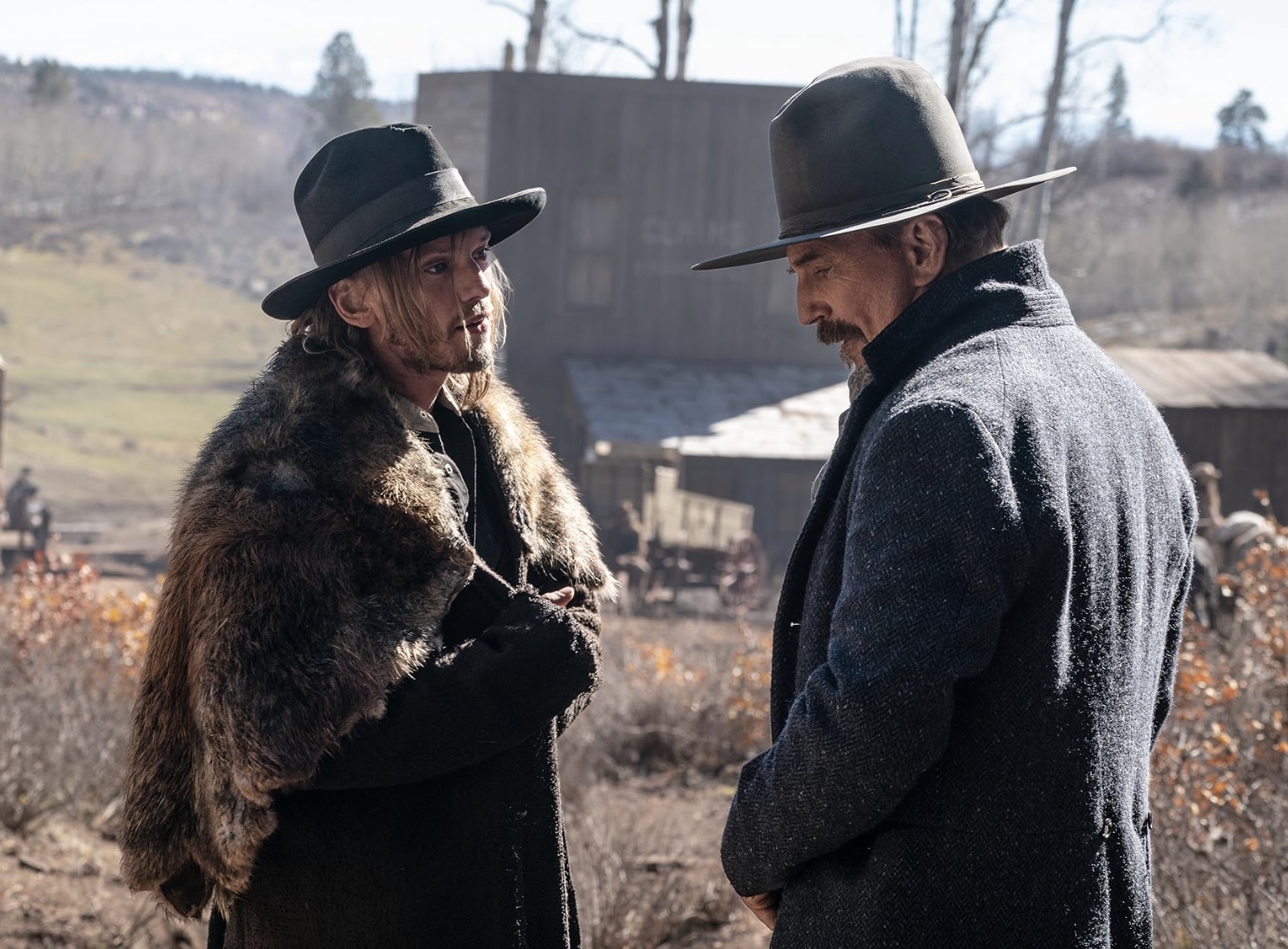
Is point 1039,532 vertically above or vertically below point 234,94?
below

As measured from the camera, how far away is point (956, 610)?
1.70 metres

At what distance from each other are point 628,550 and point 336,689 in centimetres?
1166

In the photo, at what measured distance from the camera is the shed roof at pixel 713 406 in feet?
48.0

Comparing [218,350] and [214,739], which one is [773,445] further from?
[218,350]

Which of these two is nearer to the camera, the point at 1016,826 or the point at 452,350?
the point at 1016,826

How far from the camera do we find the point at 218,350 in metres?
44.7

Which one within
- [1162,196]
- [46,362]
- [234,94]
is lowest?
[46,362]

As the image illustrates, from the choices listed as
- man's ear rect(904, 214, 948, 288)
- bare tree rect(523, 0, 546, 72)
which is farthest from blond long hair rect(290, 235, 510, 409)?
bare tree rect(523, 0, 546, 72)

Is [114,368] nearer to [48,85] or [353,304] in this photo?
[48,85]

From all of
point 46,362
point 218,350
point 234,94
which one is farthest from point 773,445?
point 234,94

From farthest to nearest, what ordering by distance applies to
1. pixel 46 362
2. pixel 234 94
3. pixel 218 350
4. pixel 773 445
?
pixel 234 94, pixel 218 350, pixel 46 362, pixel 773 445

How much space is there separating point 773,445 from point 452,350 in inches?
486

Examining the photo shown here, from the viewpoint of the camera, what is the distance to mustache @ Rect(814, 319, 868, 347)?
2145 mm

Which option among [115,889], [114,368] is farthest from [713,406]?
[114,368]
